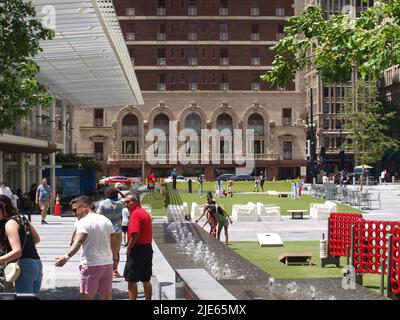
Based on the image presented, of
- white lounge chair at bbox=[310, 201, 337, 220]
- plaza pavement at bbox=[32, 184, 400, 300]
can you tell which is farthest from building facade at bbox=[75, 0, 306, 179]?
white lounge chair at bbox=[310, 201, 337, 220]

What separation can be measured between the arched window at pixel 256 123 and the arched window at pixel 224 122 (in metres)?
2.14

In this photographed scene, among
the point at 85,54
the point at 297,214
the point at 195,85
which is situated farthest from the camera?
the point at 195,85

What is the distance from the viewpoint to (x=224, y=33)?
86.9 metres

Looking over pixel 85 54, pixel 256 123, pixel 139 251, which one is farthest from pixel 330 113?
pixel 139 251

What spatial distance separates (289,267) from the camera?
16.6m

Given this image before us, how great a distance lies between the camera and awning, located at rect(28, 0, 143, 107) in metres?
28.4

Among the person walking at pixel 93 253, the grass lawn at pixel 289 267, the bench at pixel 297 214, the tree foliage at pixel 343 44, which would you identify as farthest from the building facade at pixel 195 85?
the person walking at pixel 93 253

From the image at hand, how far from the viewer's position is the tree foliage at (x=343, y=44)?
40.5 ft

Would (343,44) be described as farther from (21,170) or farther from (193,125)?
(193,125)

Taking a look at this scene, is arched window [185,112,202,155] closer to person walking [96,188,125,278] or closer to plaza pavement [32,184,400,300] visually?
plaza pavement [32,184,400,300]

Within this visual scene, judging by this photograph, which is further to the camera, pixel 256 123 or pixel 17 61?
pixel 256 123

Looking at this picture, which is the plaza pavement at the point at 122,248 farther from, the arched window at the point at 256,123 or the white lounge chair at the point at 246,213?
the arched window at the point at 256,123

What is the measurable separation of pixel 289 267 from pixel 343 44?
5.60 metres
